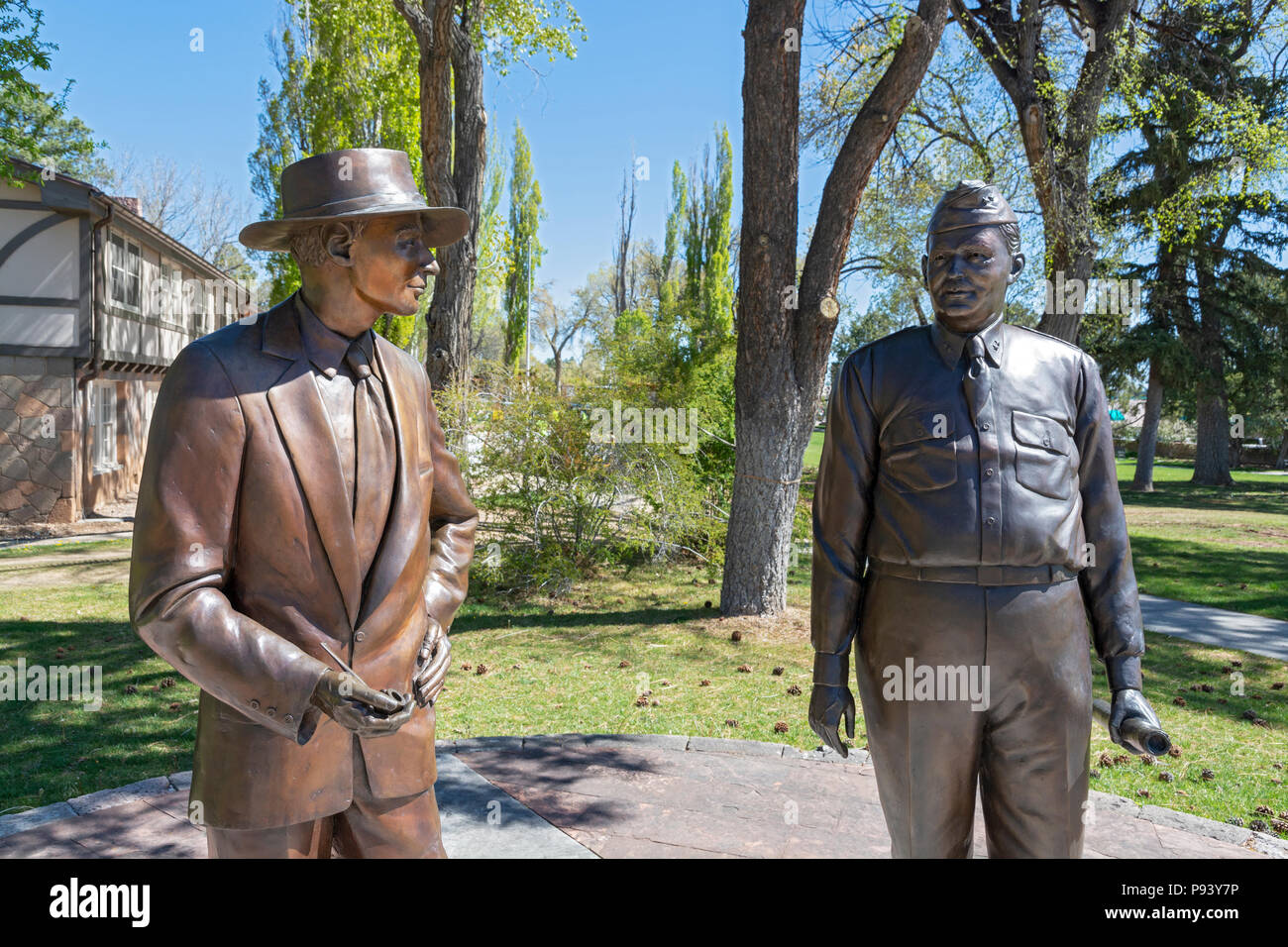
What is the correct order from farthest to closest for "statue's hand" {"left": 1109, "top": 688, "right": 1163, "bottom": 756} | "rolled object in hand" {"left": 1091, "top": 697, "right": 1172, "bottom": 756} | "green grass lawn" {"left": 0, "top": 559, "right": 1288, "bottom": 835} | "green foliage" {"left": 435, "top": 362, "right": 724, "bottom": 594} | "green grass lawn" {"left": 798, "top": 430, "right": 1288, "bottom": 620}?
"green grass lawn" {"left": 798, "top": 430, "right": 1288, "bottom": 620} < "green foliage" {"left": 435, "top": 362, "right": 724, "bottom": 594} < "green grass lawn" {"left": 0, "top": 559, "right": 1288, "bottom": 835} < "statue's hand" {"left": 1109, "top": 688, "right": 1163, "bottom": 756} < "rolled object in hand" {"left": 1091, "top": 697, "right": 1172, "bottom": 756}

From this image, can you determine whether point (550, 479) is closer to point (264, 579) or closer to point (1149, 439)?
point (264, 579)

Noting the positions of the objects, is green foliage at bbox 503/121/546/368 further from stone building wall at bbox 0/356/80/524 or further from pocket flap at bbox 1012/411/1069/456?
pocket flap at bbox 1012/411/1069/456

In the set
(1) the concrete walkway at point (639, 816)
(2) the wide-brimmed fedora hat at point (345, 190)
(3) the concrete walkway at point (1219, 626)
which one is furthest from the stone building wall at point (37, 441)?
(3) the concrete walkway at point (1219, 626)

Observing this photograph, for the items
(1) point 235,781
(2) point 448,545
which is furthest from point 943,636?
(1) point 235,781

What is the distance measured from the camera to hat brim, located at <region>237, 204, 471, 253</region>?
222 centimetres

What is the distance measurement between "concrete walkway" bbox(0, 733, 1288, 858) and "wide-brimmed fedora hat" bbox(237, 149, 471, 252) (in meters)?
2.72

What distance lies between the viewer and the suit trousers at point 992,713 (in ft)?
8.23

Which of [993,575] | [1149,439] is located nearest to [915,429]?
[993,575]

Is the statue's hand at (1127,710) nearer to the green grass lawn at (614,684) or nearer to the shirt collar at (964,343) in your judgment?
the shirt collar at (964,343)

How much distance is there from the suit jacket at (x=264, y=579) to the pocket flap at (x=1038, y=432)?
1657 millimetres

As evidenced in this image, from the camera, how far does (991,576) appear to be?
2.53 m

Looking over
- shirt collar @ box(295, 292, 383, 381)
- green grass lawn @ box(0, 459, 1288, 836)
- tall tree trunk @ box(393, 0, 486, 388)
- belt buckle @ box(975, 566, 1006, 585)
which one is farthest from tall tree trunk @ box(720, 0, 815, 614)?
shirt collar @ box(295, 292, 383, 381)

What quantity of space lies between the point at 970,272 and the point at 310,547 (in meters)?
1.88
